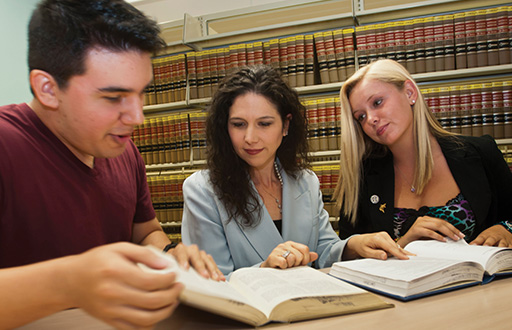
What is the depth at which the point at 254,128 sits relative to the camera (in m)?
1.44

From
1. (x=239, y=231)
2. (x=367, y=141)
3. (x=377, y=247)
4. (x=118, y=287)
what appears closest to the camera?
(x=118, y=287)

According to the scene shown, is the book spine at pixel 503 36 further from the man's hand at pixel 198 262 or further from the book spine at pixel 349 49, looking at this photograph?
the man's hand at pixel 198 262

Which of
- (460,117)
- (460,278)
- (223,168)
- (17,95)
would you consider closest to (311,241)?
(223,168)

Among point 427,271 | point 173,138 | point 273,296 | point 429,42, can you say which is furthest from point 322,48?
point 273,296

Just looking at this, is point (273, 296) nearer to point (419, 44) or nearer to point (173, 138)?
point (419, 44)

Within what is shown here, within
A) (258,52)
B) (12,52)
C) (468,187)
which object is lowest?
(468,187)

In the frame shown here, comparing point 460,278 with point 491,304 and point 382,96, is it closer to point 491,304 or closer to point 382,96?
point 491,304

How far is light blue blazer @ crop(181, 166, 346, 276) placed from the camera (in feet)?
4.43

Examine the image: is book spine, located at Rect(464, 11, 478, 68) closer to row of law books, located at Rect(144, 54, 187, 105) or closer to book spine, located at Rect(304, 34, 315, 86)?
book spine, located at Rect(304, 34, 315, 86)

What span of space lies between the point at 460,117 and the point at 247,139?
1868mm

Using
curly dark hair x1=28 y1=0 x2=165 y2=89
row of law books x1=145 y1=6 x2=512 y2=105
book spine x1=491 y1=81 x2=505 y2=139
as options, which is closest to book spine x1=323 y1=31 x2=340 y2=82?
row of law books x1=145 y1=6 x2=512 y2=105

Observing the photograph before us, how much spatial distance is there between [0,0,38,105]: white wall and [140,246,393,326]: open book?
3.36 m

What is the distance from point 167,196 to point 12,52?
76.6 inches

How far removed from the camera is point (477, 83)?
2627mm
